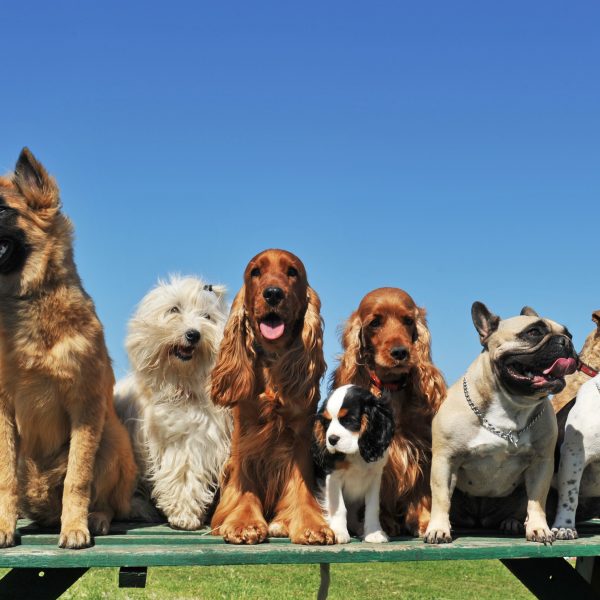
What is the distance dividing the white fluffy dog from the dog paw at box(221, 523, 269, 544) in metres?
0.82

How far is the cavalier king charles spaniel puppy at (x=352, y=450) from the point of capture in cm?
404

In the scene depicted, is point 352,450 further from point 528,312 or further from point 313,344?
point 528,312

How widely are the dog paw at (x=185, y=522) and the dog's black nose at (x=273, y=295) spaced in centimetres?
162

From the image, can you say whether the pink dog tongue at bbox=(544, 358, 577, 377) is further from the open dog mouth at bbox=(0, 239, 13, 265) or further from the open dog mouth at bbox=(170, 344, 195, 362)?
the open dog mouth at bbox=(0, 239, 13, 265)

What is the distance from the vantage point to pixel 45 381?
3.93 m

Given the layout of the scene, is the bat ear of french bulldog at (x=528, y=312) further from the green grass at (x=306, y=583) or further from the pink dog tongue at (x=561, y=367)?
the green grass at (x=306, y=583)

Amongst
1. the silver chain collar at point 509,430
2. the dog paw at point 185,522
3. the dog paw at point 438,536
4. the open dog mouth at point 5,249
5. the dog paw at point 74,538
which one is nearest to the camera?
the dog paw at point 74,538

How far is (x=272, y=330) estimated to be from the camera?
14.1 ft

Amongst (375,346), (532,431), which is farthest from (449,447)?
(375,346)

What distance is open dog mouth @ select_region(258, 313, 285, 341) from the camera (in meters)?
4.29

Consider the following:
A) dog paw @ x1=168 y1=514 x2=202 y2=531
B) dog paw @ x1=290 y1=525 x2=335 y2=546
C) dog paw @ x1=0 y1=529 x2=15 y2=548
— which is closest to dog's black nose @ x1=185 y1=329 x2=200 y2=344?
dog paw @ x1=168 y1=514 x2=202 y2=531

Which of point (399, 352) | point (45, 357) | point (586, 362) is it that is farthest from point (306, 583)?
point (45, 357)

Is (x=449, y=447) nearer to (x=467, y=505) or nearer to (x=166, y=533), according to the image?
(x=467, y=505)

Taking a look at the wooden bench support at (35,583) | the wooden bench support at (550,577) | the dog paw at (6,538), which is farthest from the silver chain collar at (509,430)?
the dog paw at (6,538)
